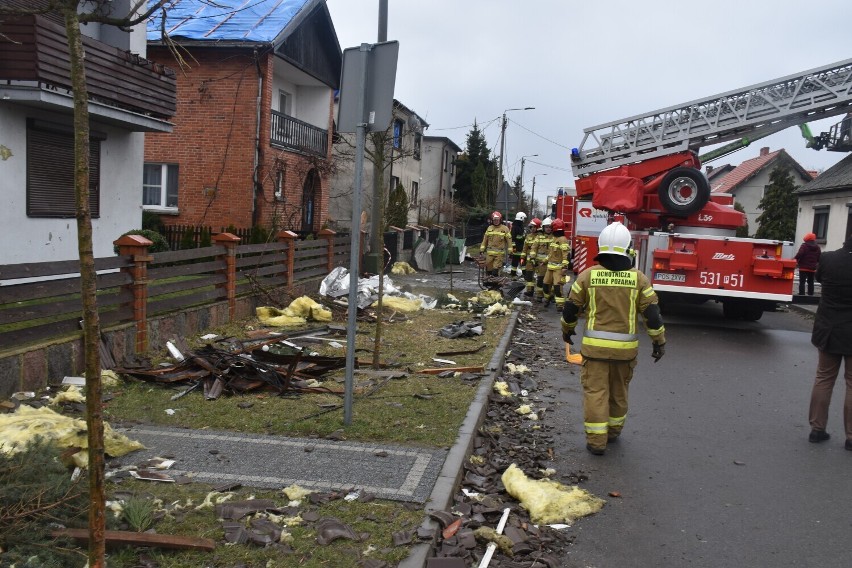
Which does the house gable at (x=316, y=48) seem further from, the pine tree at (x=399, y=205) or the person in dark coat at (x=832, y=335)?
the person in dark coat at (x=832, y=335)

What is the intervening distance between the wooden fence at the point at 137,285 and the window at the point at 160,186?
7.60 meters

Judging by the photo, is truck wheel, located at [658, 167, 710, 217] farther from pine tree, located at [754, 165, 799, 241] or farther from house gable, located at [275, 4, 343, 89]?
pine tree, located at [754, 165, 799, 241]

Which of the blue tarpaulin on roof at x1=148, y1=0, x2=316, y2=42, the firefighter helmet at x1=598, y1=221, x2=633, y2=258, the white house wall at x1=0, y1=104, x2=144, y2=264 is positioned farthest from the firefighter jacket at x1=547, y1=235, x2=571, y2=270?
the blue tarpaulin on roof at x1=148, y1=0, x2=316, y2=42

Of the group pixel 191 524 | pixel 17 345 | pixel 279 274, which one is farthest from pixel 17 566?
pixel 279 274

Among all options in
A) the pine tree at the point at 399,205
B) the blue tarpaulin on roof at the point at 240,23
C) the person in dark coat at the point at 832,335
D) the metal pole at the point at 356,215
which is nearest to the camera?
the metal pole at the point at 356,215

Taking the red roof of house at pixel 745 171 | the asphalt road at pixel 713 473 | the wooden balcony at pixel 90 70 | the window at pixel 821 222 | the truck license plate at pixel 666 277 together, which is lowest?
the asphalt road at pixel 713 473

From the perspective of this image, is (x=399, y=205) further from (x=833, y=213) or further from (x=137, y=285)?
(x=137, y=285)

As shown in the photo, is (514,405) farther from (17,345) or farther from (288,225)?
(288,225)

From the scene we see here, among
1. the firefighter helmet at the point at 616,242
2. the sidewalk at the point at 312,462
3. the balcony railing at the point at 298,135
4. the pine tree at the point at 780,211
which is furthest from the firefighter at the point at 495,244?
the pine tree at the point at 780,211

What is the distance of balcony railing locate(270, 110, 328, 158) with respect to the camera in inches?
803

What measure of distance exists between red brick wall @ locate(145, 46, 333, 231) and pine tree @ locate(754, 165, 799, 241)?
1198 inches

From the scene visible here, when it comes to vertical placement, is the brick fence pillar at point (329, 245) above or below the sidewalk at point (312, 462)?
above

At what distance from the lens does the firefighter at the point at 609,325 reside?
19.3ft

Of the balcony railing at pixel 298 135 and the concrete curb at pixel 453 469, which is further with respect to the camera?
the balcony railing at pixel 298 135
